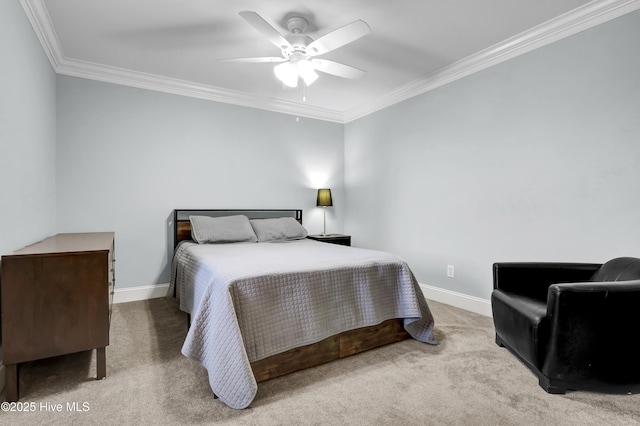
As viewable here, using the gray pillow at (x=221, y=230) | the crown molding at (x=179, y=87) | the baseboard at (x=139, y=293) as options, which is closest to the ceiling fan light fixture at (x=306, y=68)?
the crown molding at (x=179, y=87)

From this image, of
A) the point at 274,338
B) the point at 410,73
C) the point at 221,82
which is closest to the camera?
the point at 274,338

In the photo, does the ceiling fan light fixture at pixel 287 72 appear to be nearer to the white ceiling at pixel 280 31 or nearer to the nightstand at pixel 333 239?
the white ceiling at pixel 280 31

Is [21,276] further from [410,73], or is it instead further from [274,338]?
[410,73]

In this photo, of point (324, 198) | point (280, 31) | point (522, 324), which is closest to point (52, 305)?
point (280, 31)

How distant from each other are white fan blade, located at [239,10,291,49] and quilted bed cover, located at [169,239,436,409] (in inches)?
60.6

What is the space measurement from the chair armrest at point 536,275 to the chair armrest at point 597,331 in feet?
1.85

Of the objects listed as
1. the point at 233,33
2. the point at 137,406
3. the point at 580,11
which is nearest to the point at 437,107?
the point at 580,11

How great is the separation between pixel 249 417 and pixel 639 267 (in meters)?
2.23

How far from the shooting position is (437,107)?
3510mm

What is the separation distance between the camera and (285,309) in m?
1.92

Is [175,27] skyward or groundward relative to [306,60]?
skyward

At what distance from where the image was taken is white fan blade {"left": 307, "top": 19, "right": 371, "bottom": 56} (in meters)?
2.03

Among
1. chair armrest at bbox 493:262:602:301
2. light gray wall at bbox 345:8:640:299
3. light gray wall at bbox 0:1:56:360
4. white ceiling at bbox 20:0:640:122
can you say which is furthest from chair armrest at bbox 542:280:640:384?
light gray wall at bbox 0:1:56:360

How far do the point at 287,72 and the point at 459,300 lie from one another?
8.87 feet
